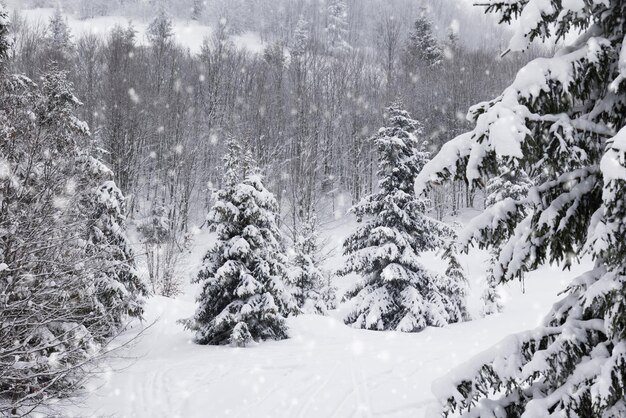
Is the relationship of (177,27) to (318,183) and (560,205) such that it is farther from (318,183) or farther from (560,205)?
(560,205)

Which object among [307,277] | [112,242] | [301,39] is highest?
[301,39]

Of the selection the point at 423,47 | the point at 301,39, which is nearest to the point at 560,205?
the point at 301,39

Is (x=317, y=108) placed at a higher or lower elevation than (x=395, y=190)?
higher

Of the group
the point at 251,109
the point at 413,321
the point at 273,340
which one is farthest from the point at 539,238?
the point at 251,109

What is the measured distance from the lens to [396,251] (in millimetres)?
16172

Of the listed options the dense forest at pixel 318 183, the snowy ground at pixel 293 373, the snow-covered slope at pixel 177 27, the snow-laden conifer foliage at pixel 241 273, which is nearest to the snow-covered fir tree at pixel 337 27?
the dense forest at pixel 318 183

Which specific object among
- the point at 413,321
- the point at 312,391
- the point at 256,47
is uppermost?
the point at 256,47

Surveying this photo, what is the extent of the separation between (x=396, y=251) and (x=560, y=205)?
13181 millimetres

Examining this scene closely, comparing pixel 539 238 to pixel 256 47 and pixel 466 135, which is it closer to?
pixel 466 135

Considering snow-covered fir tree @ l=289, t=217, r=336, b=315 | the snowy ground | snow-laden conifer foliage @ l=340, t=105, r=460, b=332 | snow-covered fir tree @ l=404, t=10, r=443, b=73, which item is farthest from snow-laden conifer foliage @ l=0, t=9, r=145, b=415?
snow-covered fir tree @ l=404, t=10, r=443, b=73

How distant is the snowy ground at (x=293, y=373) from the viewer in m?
8.83

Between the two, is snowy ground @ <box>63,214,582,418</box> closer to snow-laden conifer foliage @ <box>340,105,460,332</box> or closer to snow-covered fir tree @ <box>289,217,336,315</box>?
snow-laden conifer foliage @ <box>340,105,460,332</box>

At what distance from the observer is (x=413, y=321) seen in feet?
51.6

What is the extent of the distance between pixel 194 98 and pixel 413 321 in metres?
30.3
